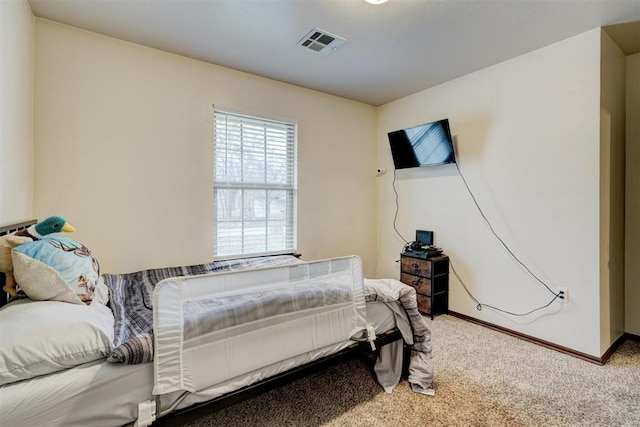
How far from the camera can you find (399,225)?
3783 mm

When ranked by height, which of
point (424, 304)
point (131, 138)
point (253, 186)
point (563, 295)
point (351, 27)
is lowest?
point (424, 304)

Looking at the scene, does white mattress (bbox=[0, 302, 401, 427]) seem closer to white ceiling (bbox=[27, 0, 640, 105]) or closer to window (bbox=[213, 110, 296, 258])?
window (bbox=[213, 110, 296, 258])

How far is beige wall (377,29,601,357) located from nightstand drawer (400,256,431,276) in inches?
13.5

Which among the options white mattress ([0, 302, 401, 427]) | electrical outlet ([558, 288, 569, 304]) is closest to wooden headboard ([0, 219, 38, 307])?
white mattress ([0, 302, 401, 427])

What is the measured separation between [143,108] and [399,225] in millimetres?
2955

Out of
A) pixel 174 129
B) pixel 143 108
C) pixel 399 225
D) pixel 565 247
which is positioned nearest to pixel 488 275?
pixel 565 247

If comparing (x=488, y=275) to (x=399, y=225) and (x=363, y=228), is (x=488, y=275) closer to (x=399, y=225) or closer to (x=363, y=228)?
(x=399, y=225)

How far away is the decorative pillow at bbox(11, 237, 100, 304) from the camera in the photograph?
1245 millimetres

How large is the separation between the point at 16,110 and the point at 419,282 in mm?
3483

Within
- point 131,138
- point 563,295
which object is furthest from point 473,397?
point 131,138

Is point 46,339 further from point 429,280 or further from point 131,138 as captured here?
point 429,280

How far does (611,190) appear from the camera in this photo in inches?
94.6

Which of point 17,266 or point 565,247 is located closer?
point 17,266

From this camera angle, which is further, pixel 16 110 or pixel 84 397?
pixel 16 110
